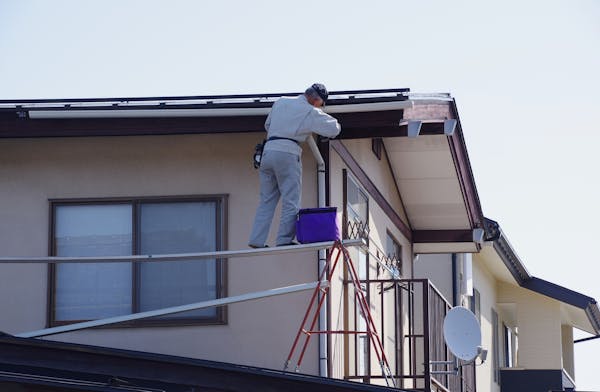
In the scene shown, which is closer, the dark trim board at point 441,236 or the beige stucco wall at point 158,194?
the beige stucco wall at point 158,194

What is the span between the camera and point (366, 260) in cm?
1546

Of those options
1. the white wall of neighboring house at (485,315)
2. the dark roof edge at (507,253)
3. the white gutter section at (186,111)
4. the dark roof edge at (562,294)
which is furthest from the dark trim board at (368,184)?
the dark roof edge at (562,294)

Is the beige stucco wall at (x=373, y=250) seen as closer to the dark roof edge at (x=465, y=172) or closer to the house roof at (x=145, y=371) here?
the dark roof edge at (x=465, y=172)

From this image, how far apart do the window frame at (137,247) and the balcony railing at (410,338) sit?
4.83ft

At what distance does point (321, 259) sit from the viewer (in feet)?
42.3

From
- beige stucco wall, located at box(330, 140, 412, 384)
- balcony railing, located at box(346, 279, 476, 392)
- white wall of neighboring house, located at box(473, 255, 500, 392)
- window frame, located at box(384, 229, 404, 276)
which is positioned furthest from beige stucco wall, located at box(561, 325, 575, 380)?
window frame, located at box(384, 229, 404, 276)

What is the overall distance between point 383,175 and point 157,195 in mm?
4112

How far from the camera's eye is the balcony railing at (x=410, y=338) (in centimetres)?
1311

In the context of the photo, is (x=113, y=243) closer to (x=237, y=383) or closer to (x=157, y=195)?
(x=157, y=195)

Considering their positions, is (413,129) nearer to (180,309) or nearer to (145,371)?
(180,309)

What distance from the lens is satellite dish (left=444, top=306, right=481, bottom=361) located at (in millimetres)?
14594

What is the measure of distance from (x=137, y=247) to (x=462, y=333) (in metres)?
3.93

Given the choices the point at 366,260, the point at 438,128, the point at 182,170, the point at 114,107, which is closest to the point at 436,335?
the point at 366,260

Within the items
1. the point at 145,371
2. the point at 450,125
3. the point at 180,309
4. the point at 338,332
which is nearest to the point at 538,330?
the point at 450,125
